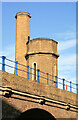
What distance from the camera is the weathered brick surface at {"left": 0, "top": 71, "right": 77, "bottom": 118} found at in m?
12.9

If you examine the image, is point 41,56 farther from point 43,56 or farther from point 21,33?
point 21,33

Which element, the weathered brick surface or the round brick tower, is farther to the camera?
the round brick tower

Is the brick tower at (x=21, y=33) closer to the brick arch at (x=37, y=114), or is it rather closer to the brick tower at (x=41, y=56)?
the brick tower at (x=41, y=56)

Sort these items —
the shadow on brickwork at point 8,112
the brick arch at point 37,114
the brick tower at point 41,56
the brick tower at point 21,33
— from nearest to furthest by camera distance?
the shadow on brickwork at point 8,112 < the brick arch at point 37,114 < the brick tower at point 41,56 < the brick tower at point 21,33

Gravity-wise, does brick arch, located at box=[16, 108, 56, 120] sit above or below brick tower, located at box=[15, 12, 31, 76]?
below

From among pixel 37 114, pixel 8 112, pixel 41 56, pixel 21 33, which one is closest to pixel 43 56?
pixel 41 56

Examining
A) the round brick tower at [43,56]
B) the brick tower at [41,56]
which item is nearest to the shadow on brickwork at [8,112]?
the brick tower at [41,56]

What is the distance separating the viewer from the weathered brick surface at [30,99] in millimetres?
12945

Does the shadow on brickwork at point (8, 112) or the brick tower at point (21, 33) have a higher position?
the brick tower at point (21, 33)

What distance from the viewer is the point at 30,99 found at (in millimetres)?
14570

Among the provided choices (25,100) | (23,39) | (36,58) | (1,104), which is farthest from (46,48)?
(1,104)

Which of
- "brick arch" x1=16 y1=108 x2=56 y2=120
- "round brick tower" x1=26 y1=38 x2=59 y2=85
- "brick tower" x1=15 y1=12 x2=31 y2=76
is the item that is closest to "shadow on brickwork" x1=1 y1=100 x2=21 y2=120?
"brick arch" x1=16 y1=108 x2=56 y2=120

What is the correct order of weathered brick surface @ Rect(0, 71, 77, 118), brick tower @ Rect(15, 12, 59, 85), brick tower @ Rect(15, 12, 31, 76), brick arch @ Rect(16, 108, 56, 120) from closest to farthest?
weathered brick surface @ Rect(0, 71, 77, 118) < brick arch @ Rect(16, 108, 56, 120) < brick tower @ Rect(15, 12, 59, 85) < brick tower @ Rect(15, 12, 31, 76)

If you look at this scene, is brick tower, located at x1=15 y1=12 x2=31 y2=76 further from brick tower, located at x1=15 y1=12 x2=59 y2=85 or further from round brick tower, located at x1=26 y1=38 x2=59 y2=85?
round brick tower, located at x1=26 y1=38 x2=59 y2=85
